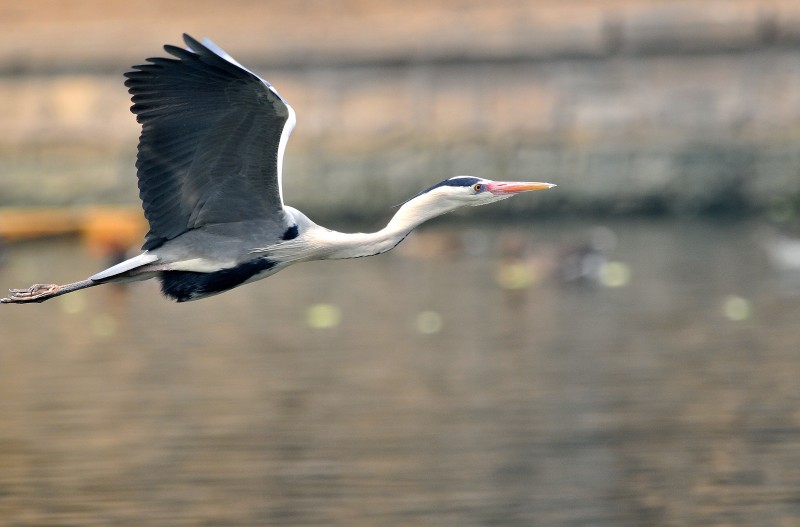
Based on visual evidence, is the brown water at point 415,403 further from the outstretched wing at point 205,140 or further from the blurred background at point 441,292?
the outstretched wing at point 205,140

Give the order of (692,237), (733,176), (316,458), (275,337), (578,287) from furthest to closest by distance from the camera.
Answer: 1. (733,176)
2. (692,237)
3. (578,287)
4. (275,337)
5. (316,458)

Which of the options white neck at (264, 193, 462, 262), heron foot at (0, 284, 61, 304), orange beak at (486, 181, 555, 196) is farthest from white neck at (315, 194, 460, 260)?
heron foot at (0, 284, 61, 304)

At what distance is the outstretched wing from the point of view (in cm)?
861

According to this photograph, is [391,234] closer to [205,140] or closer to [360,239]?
[360,239]

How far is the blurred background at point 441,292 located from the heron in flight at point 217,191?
1.34 m

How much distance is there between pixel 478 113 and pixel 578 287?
7.50 meters

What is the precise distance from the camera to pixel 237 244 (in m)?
9.34

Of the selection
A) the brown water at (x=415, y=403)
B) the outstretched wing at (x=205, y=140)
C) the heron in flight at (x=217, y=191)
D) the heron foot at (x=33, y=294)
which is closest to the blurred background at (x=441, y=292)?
the brown water at (x=415, y=403)

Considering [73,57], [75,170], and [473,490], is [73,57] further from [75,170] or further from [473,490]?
[473,490]

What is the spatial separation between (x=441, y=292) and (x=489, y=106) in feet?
26.2

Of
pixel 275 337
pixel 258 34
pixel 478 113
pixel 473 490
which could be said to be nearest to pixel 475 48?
pixel 478 113

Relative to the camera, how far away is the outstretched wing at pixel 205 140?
861 centimetres

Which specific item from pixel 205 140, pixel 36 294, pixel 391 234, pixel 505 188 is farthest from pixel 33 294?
pixel 505 188

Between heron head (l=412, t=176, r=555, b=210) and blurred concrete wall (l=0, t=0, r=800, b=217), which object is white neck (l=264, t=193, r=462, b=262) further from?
blurred concrete wall (l=0, t=0, r=800, b=217)
